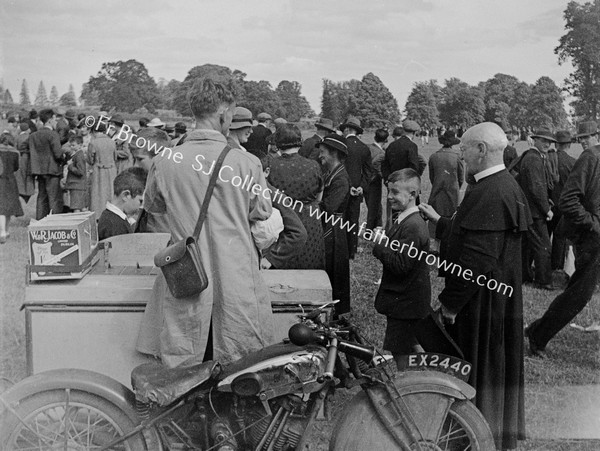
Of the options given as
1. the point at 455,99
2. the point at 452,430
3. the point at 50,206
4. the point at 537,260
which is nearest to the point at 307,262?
the point at 455,99

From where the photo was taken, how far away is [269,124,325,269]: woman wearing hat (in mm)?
5191

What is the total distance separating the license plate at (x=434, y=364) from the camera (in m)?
2.92

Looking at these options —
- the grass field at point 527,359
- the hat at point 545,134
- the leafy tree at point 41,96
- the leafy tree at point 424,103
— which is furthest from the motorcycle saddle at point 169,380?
the hat at point 545,134

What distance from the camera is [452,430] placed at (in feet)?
9.60

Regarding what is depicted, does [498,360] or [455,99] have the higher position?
[455,99]

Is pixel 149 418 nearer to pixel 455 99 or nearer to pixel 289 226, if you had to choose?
pixel 289 226

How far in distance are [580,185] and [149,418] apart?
148 inches

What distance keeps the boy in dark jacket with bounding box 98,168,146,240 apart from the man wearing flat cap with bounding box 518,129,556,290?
4.23 m

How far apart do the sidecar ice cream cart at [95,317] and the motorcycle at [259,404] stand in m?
0.52

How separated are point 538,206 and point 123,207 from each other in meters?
4.47

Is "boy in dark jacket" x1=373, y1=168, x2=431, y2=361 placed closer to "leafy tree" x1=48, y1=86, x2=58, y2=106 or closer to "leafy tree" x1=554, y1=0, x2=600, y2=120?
"leafy tree" x1=554, y1=0, x2=600, y2=120

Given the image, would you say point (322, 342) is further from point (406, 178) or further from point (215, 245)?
point (406, 178)

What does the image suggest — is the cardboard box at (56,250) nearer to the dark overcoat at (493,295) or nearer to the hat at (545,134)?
the dark overcoat at (493,295)

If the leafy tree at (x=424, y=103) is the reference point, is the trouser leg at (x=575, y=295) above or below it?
below
